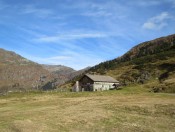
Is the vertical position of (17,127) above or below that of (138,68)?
below

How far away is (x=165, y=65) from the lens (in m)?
160

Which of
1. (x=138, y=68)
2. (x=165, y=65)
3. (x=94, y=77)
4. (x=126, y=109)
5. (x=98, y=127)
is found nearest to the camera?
(x=98, y=127)

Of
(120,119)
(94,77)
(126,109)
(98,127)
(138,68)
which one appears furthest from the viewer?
(138,68)

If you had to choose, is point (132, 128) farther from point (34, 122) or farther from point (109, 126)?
point (34, 122)

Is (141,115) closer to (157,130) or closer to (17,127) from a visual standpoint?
(157,130)

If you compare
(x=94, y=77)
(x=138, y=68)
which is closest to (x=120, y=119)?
(x=94, y=77)

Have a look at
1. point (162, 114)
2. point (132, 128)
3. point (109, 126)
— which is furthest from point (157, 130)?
point (162, 114)

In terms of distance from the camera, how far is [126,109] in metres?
43.1

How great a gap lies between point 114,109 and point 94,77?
6631 cm

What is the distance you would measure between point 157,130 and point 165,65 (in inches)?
5400

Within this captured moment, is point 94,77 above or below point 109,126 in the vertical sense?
above

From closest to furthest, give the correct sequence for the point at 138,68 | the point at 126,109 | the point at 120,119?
the point at 120,119, the point at 126,109, the point at 138,68

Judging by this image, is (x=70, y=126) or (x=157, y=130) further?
(x=70, y=126)

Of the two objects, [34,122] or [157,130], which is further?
[34,122]
